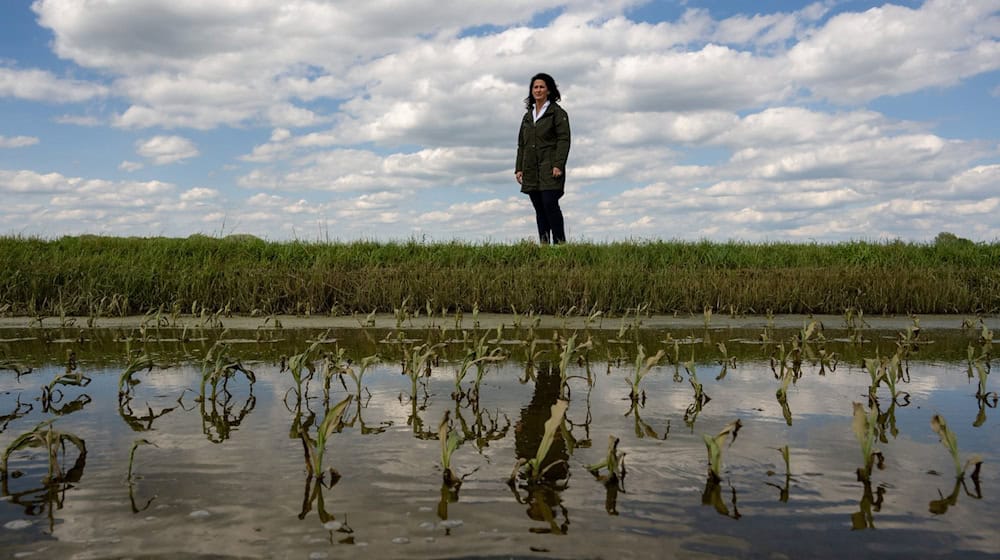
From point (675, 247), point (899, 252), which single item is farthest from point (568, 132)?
point (899, 252)

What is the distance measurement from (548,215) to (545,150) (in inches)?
38.6

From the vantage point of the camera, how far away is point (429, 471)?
227 cm

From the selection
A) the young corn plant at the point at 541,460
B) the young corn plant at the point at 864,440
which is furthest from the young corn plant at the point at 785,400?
the young corn plant at the point at 541,460

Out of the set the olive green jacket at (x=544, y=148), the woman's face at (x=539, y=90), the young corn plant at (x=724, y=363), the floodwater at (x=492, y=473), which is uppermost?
the woman's face at (x=539, y=90)

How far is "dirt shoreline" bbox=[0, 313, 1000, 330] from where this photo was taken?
22.5ft

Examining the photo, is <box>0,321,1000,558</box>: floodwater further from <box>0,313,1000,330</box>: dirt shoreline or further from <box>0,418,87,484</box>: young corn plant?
<box>0,313,1000,330</box>: dirt shoreline

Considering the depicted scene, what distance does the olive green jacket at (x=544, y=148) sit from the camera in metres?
11.2

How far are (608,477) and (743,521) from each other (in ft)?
1.33

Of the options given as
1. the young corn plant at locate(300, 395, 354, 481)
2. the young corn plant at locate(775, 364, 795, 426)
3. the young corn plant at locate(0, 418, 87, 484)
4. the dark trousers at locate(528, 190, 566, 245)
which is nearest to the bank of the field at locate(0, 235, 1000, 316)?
the dark trousers at locate(528, 190, 566, 245)

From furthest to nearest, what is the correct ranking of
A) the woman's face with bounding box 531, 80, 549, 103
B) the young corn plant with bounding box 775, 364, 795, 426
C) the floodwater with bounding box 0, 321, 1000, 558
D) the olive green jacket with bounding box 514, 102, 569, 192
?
1. the woman's face with bounding box 531, 80, 549, 103
2. the olive green jacket with bounding box 514, 102, 569, 192
3. the young corn plant with bounding box 775, 364, 795, 426
4. the floodwater with bounding box 0, 321, 1000, 558

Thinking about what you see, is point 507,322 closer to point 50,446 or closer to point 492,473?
point 492,473

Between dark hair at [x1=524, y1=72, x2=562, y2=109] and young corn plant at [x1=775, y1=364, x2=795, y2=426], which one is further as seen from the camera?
dark hair at [x1=524, y1=72, x2=562, y2=109]

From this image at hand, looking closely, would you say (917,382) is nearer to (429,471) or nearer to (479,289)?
(429,471)

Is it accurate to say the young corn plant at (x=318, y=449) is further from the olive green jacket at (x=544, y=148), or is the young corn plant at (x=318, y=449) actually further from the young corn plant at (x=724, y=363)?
the olive green jacket at (x=544, y=148)
